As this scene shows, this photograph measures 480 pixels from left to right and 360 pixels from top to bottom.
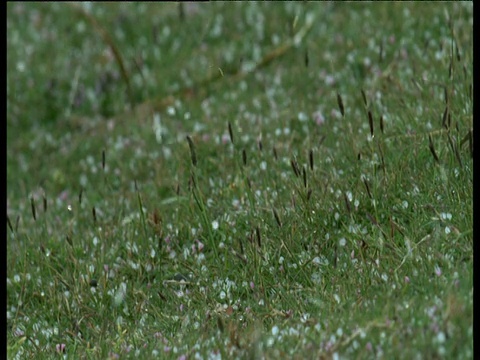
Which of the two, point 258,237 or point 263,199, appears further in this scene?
point 263,199

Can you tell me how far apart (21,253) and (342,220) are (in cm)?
A: 290

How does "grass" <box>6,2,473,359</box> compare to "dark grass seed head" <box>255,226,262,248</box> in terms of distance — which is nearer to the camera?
"grass" <box>6,2,473,359</box>

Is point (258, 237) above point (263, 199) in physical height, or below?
above

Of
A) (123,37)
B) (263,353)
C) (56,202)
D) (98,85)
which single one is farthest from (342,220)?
(123,37)

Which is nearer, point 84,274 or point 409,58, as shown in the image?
point 84,274

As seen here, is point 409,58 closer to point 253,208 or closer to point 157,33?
point 253,208

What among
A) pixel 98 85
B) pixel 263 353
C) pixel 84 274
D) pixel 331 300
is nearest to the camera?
pixel 263 353

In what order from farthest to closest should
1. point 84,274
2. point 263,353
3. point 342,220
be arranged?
point 84,274 < point 342,220 < point 263,353

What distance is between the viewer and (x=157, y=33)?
1229 cm

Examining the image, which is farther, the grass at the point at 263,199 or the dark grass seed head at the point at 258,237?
the dark grass seed head at the point at 258,237

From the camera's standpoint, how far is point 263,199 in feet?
20.7

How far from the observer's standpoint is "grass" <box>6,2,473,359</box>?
184 inches

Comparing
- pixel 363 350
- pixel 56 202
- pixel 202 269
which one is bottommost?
pixel 56 202

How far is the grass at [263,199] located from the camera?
468cm
